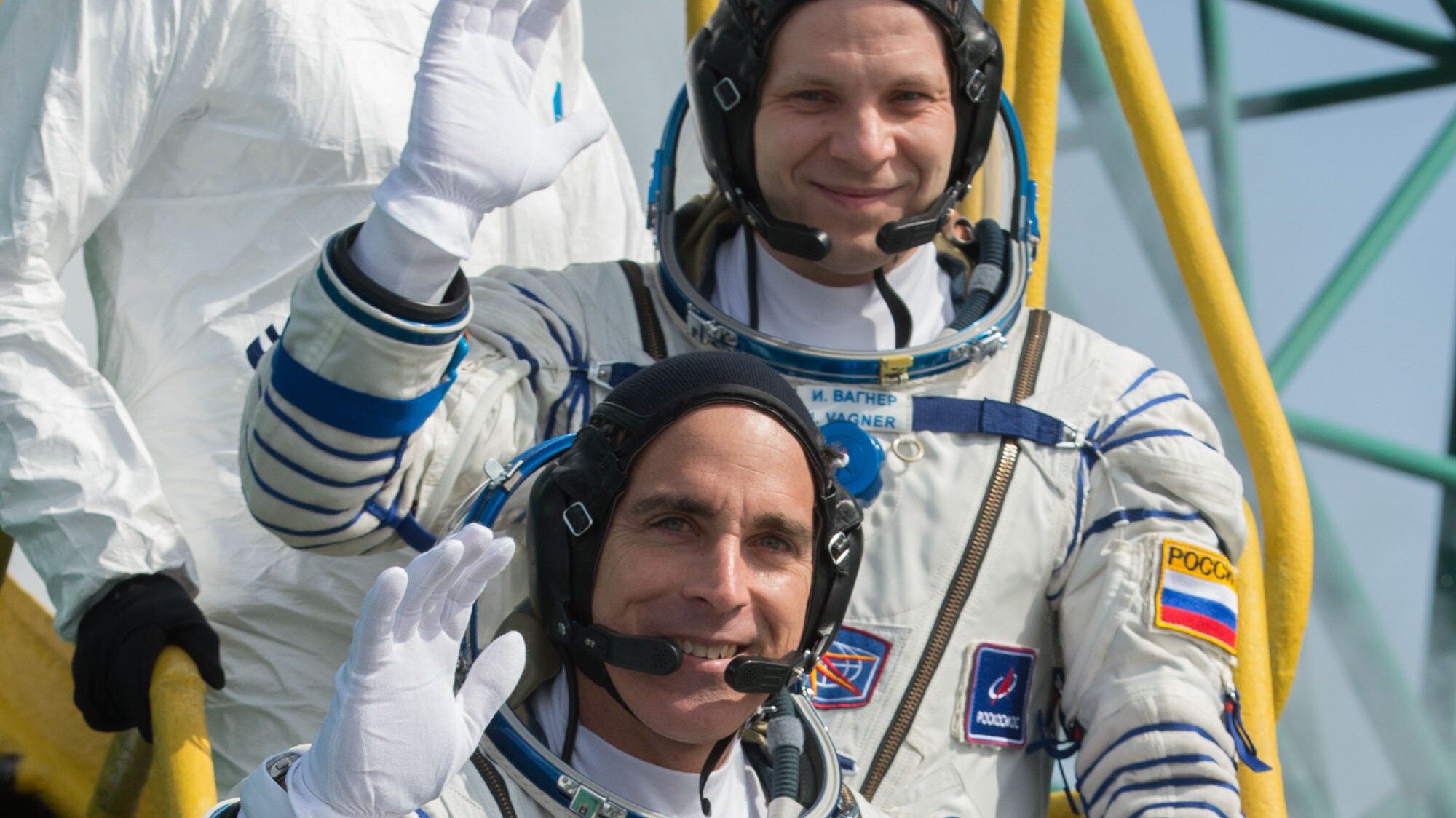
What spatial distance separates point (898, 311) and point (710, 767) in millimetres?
865

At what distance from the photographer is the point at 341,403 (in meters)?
2.27

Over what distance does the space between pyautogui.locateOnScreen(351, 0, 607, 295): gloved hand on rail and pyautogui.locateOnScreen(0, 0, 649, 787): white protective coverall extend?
614 millimetres

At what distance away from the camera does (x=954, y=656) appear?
258 centimetres

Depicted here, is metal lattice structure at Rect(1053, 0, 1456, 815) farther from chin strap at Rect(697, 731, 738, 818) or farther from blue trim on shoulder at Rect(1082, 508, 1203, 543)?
chin strap at Rect(697, 731, 738, 818)

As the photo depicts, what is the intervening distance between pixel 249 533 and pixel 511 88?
911mm

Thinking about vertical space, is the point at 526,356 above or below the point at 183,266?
above

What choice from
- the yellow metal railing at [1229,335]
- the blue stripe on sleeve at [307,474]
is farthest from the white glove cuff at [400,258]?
the yellow metal railing at [1229,335]

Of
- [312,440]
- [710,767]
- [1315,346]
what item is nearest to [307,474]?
[312,440]

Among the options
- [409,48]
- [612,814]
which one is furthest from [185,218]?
[612,814]

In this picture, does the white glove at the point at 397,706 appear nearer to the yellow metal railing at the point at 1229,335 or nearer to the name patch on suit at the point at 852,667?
the name patch on suit at the point at 852,667

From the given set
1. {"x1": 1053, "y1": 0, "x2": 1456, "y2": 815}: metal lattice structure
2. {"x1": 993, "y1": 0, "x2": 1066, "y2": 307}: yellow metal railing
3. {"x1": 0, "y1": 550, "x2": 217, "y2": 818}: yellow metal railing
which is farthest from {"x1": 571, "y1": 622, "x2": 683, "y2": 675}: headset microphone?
{"x1": 1053, "y1": 0, "x2": 1456, "y2": 815}: metal lattice structure

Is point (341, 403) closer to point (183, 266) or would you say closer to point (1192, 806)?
point (183, 266)

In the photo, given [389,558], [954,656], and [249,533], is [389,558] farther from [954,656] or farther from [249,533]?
[954,656]

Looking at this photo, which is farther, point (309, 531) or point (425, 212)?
point (309, 531)
